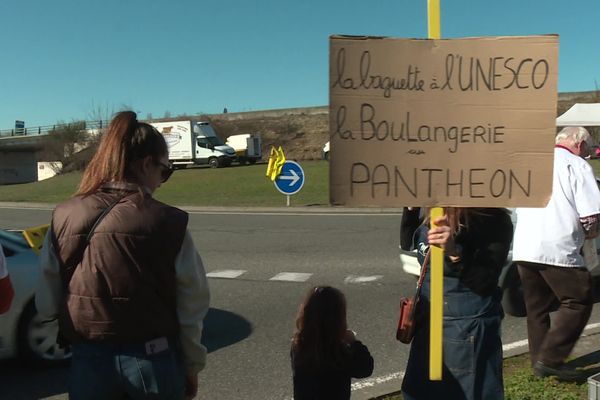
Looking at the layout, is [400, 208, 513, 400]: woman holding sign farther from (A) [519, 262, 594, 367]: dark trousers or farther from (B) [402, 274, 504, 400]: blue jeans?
(A) [519, 262, 594, 367]: dark trousers

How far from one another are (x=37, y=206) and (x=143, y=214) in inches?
917

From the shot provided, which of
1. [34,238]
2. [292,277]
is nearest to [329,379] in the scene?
[34,238]

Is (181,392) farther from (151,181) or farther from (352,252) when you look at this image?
(352,252)

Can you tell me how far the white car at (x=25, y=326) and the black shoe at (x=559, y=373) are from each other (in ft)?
11.6

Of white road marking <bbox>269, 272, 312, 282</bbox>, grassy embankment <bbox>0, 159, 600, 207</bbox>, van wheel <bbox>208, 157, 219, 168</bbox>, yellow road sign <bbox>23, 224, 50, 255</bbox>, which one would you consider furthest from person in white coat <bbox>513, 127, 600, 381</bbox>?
van wheel <bbox>208, 157, 219, 168</bbox>

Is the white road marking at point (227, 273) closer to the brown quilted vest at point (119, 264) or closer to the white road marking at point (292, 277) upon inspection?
the white road marking at point (292, 277)

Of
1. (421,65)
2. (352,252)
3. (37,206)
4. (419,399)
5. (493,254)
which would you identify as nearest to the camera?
(421,65)

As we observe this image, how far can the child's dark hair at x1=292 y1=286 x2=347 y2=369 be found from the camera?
111 inches

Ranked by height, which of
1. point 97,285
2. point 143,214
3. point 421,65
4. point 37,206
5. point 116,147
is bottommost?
point 37,206

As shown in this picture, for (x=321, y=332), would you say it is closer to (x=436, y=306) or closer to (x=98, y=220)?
(x=436, y=306)

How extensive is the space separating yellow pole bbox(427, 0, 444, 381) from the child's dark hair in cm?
56

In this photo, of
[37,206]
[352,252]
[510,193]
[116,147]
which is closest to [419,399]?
[510,193]

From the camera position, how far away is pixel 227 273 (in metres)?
8.47

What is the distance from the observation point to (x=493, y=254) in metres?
2.51
